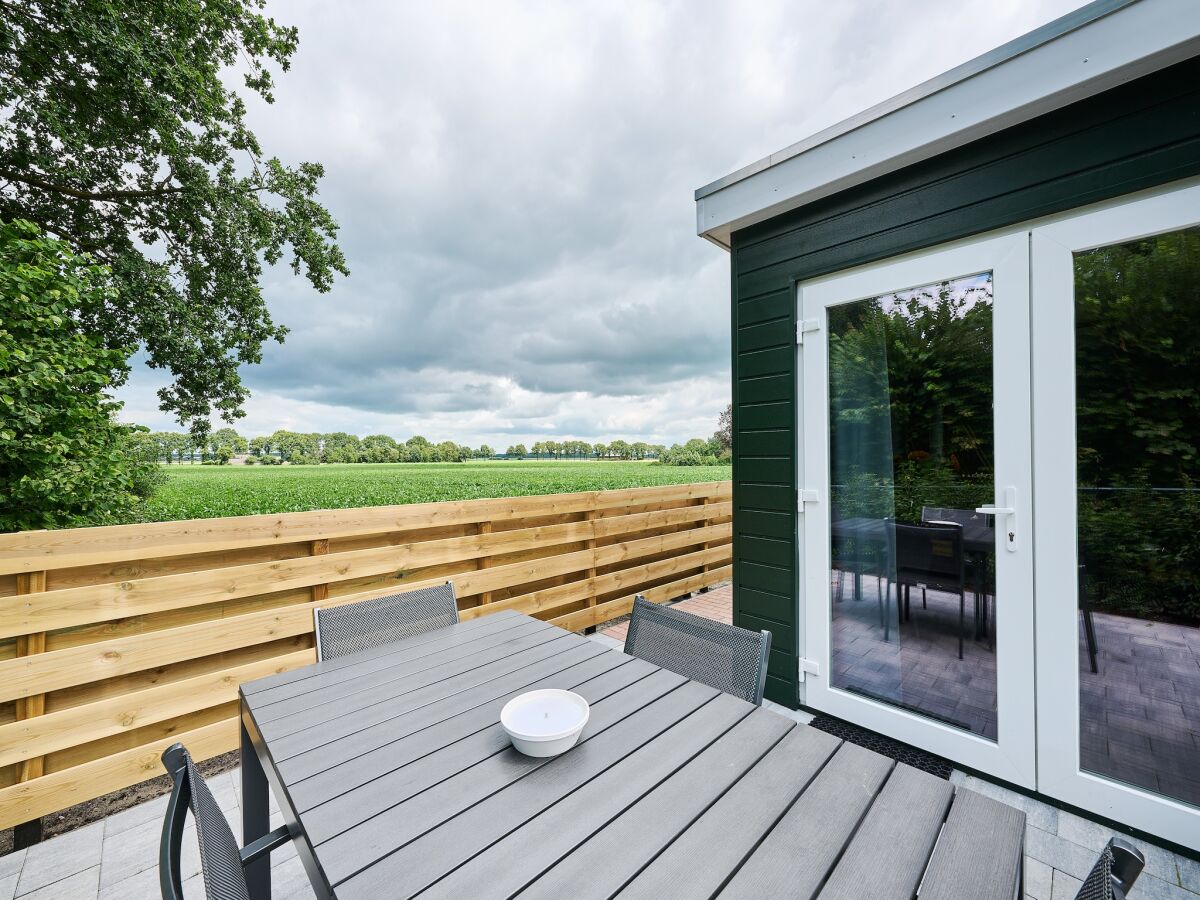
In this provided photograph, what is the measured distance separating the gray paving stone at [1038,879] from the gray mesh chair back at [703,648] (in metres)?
1.03

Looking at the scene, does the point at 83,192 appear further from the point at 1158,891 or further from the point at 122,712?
the point at 1158,891

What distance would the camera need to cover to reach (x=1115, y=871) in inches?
19.5

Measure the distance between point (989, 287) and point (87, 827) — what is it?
409 centimetres

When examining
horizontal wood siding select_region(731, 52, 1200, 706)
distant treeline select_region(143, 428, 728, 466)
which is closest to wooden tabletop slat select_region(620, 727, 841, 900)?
horizontal wood siding select_region(731, 52, 1200, 706)

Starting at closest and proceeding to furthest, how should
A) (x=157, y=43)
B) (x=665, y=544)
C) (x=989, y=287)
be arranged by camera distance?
(x=989, y=287) < (x=157, y=43) < (x=665, y=544)

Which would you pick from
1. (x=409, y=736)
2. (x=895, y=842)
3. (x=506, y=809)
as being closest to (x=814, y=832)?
(x=895, y=842)

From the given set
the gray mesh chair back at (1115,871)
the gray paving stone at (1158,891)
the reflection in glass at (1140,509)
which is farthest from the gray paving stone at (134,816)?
the reflection in glass at (1140,509)

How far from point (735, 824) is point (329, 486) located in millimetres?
4658

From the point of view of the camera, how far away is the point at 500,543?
10.3 feet

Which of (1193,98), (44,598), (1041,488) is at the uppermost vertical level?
(1193,98)

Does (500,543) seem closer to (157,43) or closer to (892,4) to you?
(157,43)

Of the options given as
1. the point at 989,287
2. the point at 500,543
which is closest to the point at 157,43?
the point at 500,543

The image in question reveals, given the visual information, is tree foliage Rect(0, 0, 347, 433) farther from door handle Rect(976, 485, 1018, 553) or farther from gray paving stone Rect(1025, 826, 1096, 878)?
gray paving stone Rect(1025, 826, 1096, 878)

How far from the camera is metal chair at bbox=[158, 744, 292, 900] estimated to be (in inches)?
21.8
